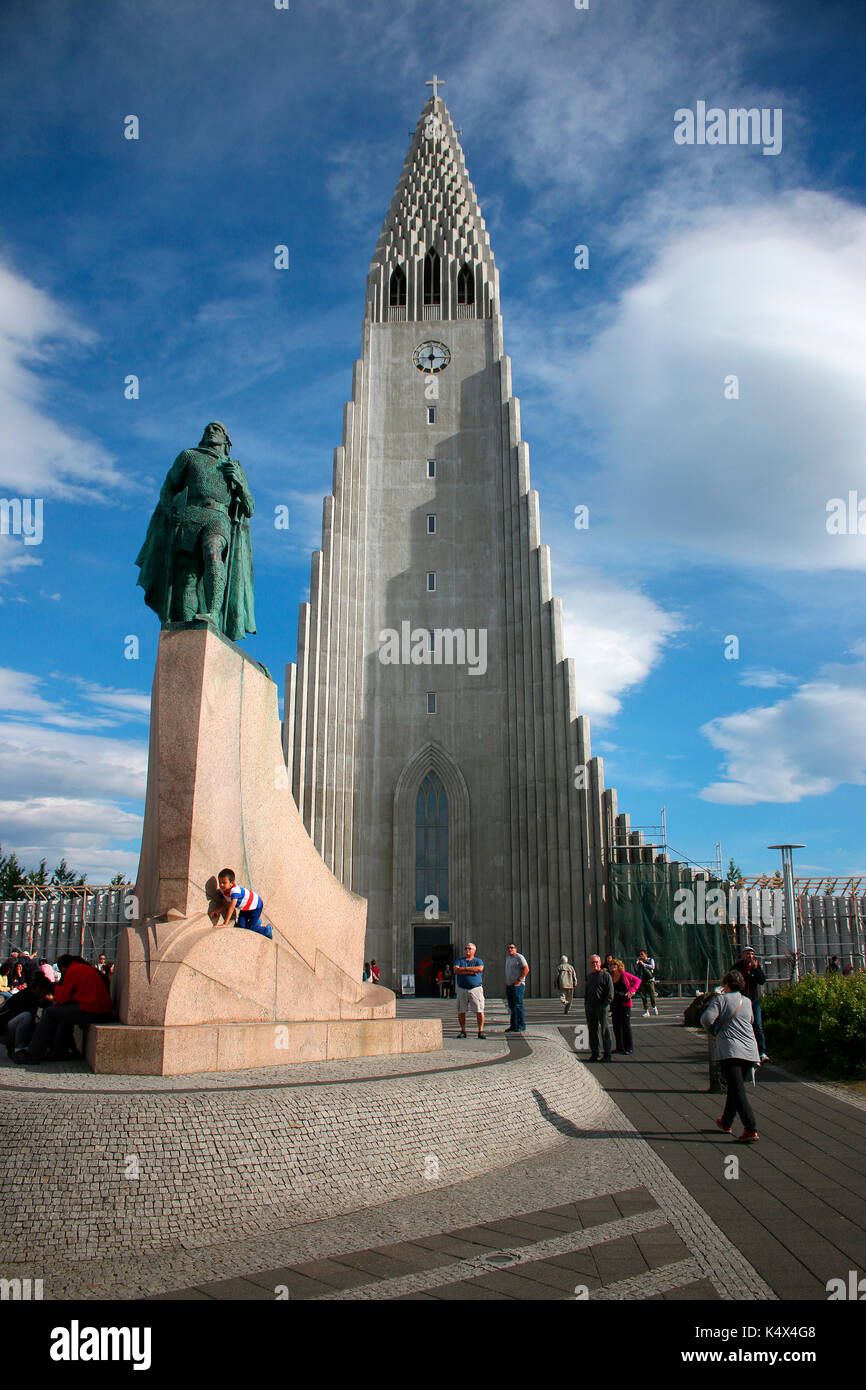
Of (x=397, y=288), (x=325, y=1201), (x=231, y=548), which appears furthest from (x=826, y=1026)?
(x=397, y=288)

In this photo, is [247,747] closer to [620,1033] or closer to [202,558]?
[202,558]

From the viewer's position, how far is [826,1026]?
12102 mm

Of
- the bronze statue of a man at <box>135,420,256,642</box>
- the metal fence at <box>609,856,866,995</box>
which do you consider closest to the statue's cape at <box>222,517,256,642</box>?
the bronze statue of a man at <box>135,420,256,642</box>

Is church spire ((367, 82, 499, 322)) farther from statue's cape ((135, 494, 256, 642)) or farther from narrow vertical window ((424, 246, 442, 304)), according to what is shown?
statue's cape ((135, 494, 256, 642))

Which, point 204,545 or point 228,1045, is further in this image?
point 204,545

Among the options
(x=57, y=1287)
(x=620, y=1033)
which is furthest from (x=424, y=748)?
(x=57, y=1287)

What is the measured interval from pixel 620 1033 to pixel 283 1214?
960 cm

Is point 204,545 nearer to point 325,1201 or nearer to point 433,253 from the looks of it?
point 325,1201

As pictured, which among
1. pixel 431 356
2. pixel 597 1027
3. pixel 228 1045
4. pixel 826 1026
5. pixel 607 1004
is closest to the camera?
pixel 228 1045

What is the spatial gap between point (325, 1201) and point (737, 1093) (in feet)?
13.3
